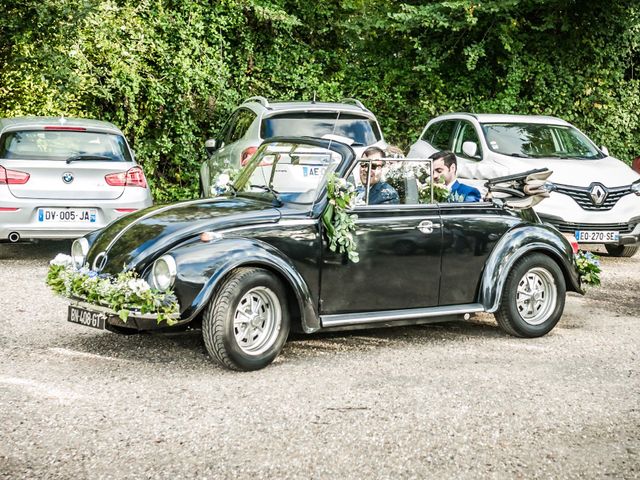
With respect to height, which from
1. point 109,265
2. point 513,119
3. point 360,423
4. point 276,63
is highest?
point 276,63

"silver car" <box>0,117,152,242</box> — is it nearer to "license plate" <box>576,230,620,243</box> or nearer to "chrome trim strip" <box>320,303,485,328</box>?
"chrome trim strip" <box>320,303,485,328</box>

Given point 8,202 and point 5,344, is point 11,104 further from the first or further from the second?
point 5,344

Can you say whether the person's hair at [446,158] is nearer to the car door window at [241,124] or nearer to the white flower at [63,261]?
the white flower at [63,261]

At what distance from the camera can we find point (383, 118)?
18.3 meters

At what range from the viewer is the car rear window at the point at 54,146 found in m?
10.6

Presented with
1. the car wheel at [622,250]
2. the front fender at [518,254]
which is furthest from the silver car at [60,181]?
the car wheel at [622,250]

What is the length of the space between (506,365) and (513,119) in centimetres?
731

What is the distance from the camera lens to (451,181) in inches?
312

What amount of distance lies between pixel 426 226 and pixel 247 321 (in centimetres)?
173

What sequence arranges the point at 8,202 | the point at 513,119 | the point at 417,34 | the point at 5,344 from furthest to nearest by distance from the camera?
the point at 417,34
the point at 513,119
the point at 8,202
the point at 5,344

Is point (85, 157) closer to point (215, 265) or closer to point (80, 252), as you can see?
point (80, 252)

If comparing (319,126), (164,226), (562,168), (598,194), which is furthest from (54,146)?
(598,194)

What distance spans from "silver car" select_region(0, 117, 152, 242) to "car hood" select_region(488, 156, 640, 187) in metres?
4.79

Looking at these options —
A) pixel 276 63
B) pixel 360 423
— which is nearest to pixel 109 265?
pixel 360 423
